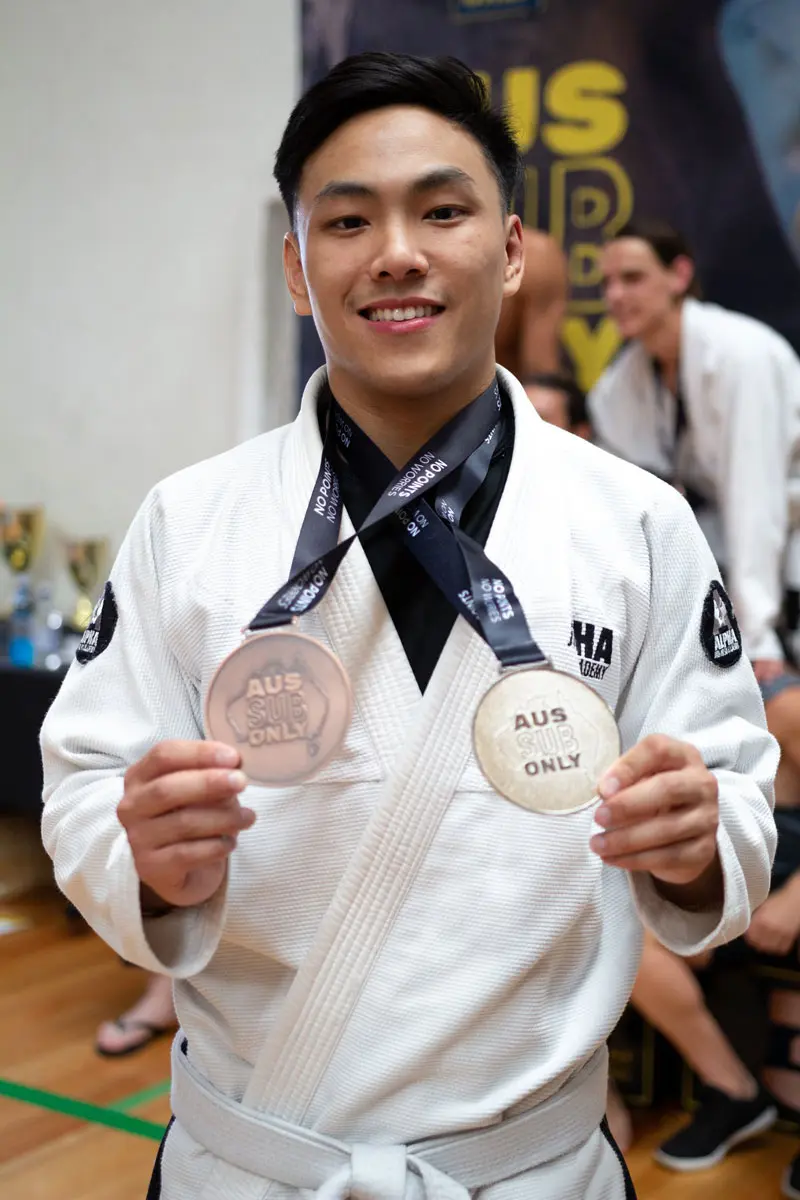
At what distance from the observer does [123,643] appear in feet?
3.53

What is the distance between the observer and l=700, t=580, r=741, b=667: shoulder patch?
1.07m

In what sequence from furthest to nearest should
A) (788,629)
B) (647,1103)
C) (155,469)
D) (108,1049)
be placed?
(155,469)
(788,629)
(108,1049)
(647,1103)

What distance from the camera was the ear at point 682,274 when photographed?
3.46 metres

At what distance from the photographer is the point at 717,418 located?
11.2 ft

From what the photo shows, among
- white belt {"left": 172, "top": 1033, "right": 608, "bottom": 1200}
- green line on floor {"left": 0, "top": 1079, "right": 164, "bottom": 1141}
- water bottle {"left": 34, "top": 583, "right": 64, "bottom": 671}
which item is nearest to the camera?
white belt {"left": 172, "top": 1033, "right": 608, "bottom": 1200}

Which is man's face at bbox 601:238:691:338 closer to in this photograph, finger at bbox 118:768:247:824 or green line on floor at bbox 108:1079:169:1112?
green line on floor at bbox 108:1079:169:1112

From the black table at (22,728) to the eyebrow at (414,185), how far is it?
3017mm

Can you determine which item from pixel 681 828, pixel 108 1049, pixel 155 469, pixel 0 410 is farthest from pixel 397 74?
pixel 0 410

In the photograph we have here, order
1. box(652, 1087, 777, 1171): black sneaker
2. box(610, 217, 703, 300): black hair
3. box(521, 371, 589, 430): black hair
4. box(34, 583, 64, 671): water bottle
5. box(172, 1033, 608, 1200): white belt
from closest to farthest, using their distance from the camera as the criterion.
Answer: box(172, 1033, 608, 1200): white belt, box(652, 1087, 777, 1171): black sneaker, box(610, 217, 703, 300): black hair, box(521, 371, 589, 430): black hair, box(34, 583, 64, 671): water bottle

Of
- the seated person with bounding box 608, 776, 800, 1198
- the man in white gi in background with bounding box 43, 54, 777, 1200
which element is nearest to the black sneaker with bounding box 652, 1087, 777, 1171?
the seated person with bounding box 608, 776, 800, 1198

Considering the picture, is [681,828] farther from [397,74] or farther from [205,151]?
[205,151]

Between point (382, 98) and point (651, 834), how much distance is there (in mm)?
654

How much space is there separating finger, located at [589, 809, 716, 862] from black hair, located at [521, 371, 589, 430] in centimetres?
274

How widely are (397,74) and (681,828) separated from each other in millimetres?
670
